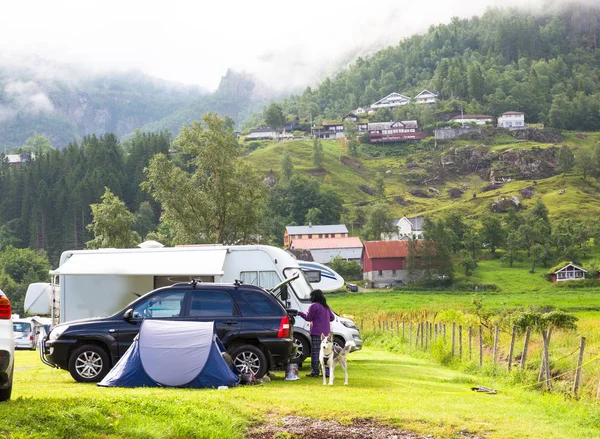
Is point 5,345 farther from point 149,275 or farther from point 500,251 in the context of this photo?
point 500,251

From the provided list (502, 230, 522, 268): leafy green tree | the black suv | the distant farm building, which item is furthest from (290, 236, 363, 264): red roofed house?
the black suv

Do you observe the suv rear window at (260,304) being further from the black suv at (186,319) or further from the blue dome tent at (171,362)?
the blue dome tent at (171,362)

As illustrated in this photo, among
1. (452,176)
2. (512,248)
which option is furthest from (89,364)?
(452,176)

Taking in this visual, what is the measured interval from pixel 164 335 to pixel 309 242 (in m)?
116

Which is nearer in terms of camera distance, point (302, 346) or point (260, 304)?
point (260, 304)

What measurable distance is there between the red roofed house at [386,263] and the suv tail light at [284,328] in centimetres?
9719

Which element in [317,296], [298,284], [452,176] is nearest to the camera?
[317,296]

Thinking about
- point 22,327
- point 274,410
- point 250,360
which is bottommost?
point 22,327

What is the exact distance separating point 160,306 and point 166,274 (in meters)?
4.70

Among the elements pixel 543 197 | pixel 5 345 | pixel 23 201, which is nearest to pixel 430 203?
pixel 543 197

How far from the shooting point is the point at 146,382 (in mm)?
14055

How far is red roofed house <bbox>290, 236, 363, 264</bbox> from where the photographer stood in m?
127

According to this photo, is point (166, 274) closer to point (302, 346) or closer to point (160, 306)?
point (302, 346)

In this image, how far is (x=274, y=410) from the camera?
38.2 ft
